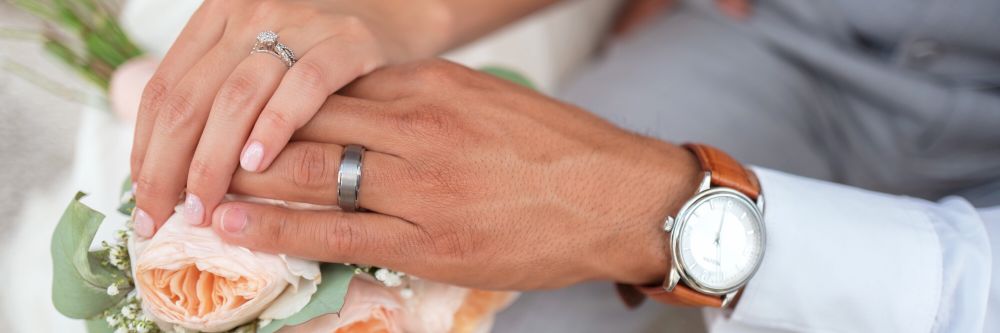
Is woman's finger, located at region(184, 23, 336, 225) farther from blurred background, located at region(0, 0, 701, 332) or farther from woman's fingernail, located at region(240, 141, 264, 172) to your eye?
blurred background, located at region(0, 0, 701, 332)

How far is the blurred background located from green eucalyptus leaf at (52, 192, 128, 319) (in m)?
0.07

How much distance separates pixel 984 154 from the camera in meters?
1.20

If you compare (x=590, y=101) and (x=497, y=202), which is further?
(x=590, y=101)

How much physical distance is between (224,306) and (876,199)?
732 millimetres

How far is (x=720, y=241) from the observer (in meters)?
0.81

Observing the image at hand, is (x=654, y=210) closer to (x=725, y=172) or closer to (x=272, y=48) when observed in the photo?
(x=725, y=172)

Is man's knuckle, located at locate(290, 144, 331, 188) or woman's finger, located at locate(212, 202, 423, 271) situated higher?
man's knuckle, located at locate(290, 144, 331, 188)

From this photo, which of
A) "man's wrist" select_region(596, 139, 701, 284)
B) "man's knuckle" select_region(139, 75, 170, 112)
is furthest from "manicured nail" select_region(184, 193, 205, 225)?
"man's wrist" select_region(596, 139, 701, 284)

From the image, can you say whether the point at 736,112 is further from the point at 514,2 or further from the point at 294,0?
the point at 294,0

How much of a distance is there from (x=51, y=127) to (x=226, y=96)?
0.82 ft

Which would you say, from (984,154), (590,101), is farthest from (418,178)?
(984,154)

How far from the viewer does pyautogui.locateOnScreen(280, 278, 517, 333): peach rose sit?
73 cm

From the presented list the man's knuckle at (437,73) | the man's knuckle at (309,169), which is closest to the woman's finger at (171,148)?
the man's knuckle at (309,169)

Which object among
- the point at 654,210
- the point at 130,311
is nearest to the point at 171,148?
the point at 130,311
